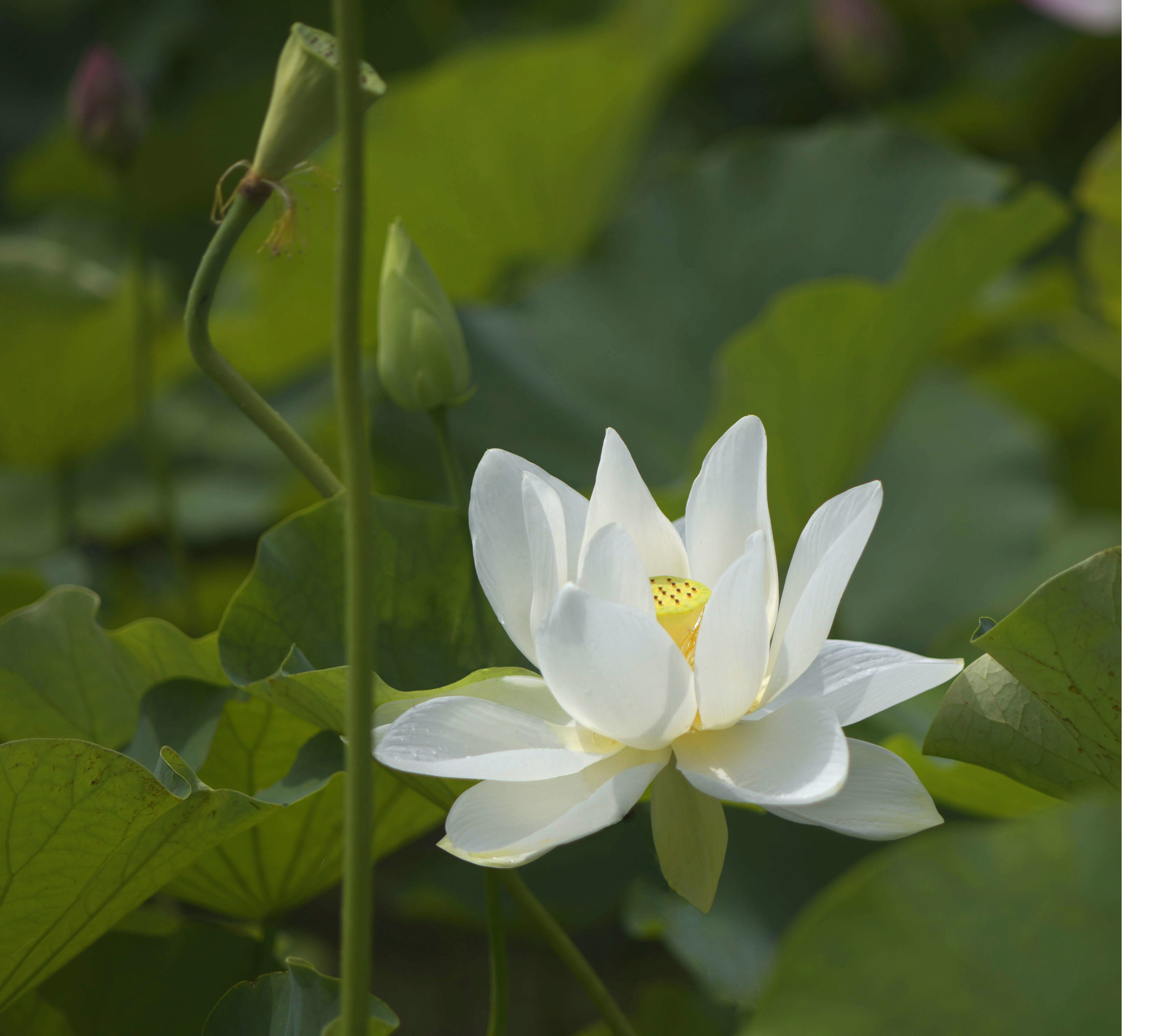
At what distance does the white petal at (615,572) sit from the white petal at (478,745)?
0.13 feet

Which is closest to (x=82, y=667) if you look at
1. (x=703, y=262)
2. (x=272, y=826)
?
(x=272, y=826)

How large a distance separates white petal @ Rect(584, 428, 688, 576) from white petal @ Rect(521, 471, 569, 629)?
0.05 ft

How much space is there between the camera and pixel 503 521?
1.03 feet

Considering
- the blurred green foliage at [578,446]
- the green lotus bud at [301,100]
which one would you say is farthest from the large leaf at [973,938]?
the green lotus bud at [301,100]

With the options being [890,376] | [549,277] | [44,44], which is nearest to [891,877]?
[890,376]

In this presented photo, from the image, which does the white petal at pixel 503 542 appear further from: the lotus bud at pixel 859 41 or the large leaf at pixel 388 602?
the lotus bud at pixel 859 41

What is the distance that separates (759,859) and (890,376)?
1.06ft

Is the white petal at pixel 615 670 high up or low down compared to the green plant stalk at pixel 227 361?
down

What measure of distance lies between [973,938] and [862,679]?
2.9 inches

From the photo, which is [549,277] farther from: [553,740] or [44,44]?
[44,44]

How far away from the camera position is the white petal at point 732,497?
0.32m

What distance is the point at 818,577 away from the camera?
11.0 inches

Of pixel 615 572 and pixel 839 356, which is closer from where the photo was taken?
pixel 615 572

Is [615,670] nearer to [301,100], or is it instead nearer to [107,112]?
[301,100]
